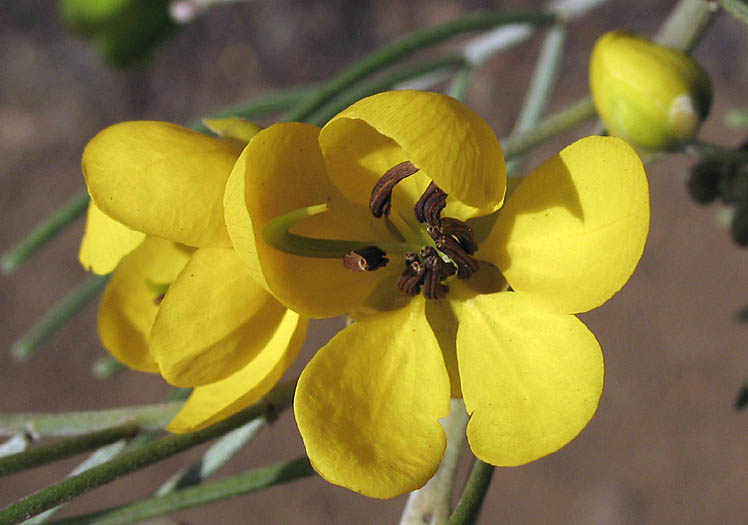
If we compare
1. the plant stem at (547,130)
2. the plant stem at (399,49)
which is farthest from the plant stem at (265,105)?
the plant stem at (547,130)

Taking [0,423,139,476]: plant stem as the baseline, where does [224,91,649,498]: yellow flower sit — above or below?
above

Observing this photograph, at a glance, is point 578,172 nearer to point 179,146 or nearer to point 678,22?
point 179,146

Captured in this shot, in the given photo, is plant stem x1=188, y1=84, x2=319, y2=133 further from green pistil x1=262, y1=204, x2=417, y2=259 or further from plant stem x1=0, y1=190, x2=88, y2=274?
green pistil x1=262, y1=204, x2=417, y2=259

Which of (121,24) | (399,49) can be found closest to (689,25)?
(399,49)

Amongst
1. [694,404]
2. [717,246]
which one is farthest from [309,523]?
[717,246]

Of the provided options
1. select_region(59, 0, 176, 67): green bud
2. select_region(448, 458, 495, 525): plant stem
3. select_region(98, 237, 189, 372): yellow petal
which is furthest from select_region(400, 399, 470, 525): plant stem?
select_region(59, 0, 176, 67): green bud

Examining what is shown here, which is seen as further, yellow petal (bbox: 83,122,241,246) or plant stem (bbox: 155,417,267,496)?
plant stem (bbox: 155,417,267,496)

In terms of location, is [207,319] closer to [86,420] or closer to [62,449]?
[62,449]
